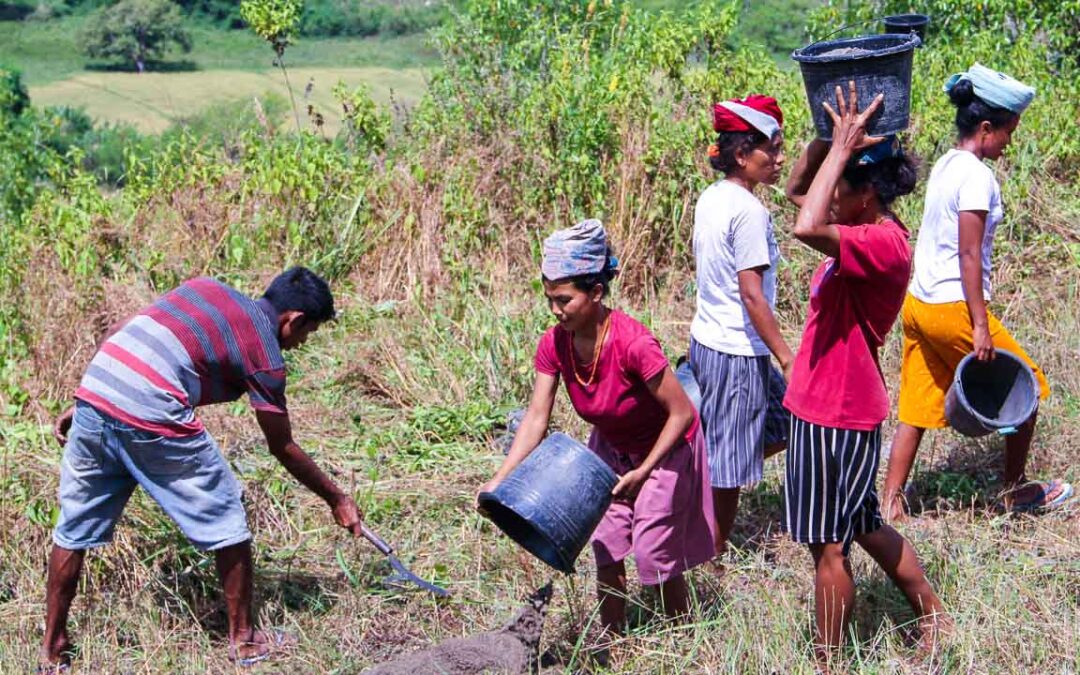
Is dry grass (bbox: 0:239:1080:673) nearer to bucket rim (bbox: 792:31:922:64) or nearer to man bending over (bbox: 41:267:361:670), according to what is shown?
man bending over (bbox: 41:267:361:670)

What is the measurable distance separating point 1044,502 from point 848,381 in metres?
1.75

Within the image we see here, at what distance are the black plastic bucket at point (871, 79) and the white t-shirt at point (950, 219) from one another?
3.18 ft

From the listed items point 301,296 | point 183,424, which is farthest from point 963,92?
point 183,424

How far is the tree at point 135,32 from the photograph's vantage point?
31.5 m

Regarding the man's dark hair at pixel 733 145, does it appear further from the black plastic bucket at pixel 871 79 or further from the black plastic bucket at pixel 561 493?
the black plastic bucket at pixel 561 493

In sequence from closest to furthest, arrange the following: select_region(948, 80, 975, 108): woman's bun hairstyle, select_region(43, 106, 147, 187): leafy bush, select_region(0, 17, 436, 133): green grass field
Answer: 1. select_region(948, 80, 975, 108): woman's bun hairstyle
2. select_region(43, 106, 147, 187): leafy bush
3. select_region(0, 17, 436, 133): green grass field

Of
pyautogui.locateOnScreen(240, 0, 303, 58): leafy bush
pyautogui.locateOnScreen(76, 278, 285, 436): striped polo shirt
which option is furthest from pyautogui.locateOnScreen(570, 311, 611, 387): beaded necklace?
pyautogui.locateOnScreen(240, 0, 303, 58): leafy bush

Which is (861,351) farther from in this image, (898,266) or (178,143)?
(178,143)

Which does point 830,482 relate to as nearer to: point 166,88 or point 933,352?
point 933,352

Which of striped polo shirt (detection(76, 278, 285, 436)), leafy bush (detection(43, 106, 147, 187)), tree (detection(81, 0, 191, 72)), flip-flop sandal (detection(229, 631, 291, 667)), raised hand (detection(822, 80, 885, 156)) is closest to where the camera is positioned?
raised hand (detection(822, 80, 885, 156))

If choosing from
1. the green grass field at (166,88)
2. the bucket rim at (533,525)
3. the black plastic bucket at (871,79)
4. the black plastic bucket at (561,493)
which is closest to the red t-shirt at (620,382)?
the black plastic bucket at (561,493)

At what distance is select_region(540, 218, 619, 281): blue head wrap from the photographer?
3076 millimetres

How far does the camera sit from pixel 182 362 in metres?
3.42

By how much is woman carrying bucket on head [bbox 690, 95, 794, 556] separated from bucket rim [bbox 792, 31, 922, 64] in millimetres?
420
